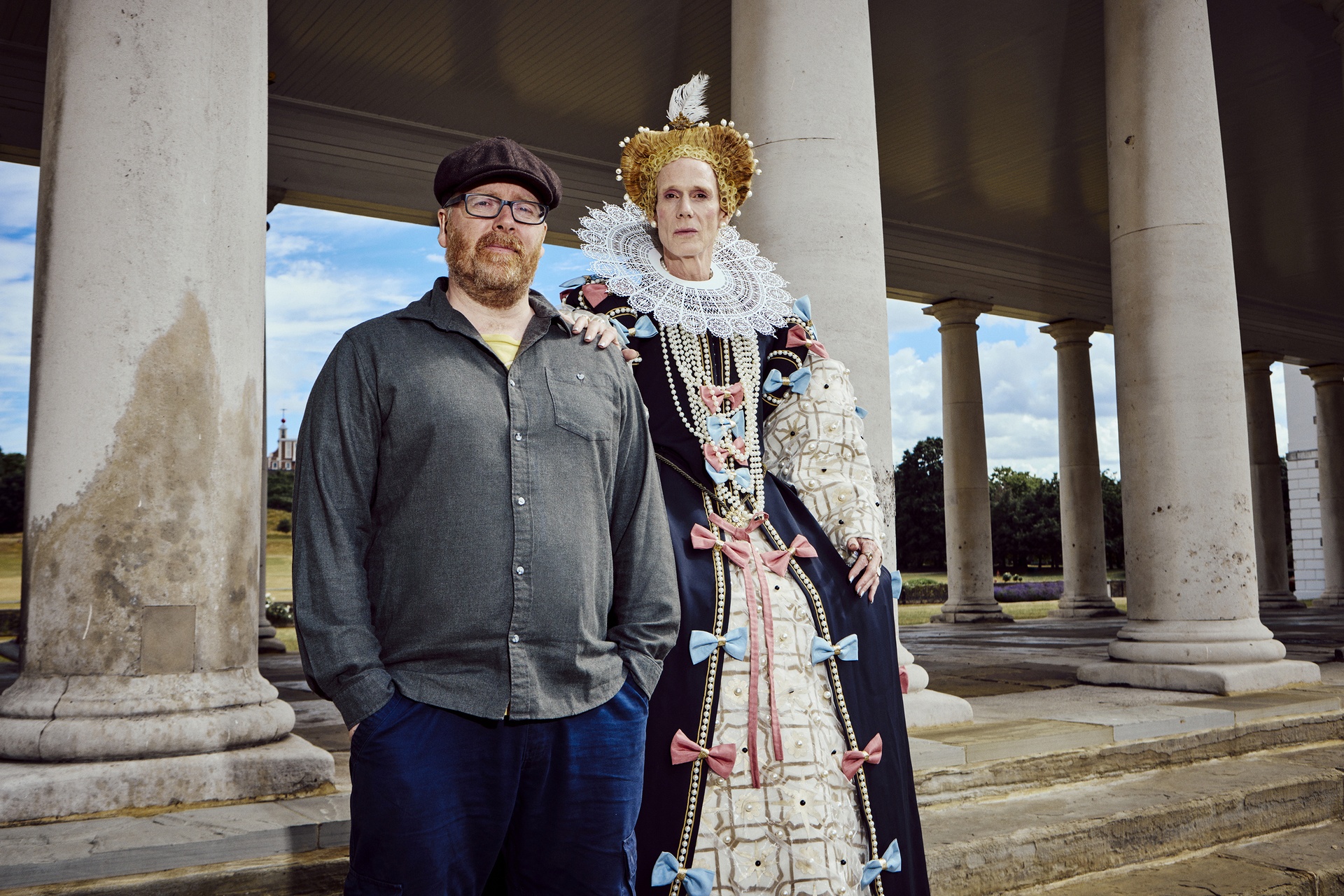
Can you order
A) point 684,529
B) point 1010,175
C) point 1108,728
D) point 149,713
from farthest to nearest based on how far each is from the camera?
point 1010,175 → point 1108,728 → point 149,713 → point 684,529

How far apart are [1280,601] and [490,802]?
77.4ft

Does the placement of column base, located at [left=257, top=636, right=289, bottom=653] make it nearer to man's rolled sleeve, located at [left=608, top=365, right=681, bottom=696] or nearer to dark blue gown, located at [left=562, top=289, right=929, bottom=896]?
dark blue gown, located at [left=562, top=289, right=929, bottom=896]

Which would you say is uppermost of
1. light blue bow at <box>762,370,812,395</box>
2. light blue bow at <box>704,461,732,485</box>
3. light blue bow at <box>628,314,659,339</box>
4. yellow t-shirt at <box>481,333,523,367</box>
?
light blue bow at <box>628,314,659,339</box>

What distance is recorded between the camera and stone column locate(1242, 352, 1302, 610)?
71.2 feet

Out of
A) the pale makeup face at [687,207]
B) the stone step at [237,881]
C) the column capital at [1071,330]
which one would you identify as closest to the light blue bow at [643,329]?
the pale makeup face at [687,207]

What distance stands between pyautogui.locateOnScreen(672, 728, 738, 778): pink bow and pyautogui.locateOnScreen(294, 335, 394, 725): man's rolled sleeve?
36.3 inches

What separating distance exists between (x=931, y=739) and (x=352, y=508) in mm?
3752

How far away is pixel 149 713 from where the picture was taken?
11.8 feet

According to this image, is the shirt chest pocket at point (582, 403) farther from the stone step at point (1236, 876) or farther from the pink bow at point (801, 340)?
the stone step at point (1236, 876)

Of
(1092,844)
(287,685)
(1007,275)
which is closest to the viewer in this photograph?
(1092,844)

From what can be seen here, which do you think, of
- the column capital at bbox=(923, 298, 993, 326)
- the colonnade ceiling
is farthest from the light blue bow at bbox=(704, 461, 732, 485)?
the column capital at bbox=(923, 298, 993, 326)

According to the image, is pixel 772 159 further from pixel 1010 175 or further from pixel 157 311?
pixel 1010 175

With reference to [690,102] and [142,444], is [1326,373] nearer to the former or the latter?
[690,102]

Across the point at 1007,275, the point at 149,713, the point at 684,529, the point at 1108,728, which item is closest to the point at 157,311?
the point at 149,713
